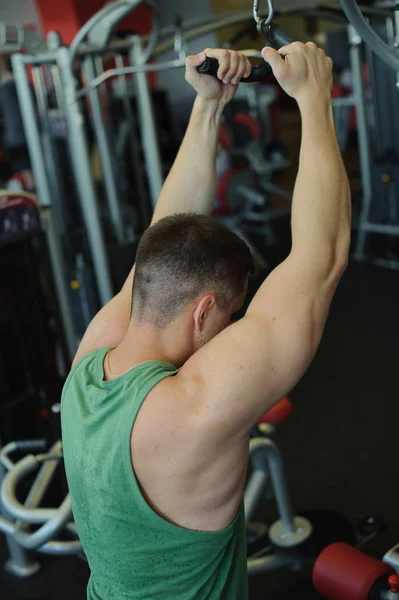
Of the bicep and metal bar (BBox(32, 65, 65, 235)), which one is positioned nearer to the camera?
the bicep

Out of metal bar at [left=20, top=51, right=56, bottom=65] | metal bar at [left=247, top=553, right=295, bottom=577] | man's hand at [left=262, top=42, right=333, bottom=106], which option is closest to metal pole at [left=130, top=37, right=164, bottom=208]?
metal bar at [left=20, top=51, right=56, bottom=65]

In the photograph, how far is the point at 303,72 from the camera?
1058 millimetres

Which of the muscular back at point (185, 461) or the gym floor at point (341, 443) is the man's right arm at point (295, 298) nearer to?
the muscular back at point (185, 461)

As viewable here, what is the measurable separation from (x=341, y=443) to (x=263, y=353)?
7.04 ft

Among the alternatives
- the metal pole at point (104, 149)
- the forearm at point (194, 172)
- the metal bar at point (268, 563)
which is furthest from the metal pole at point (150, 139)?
the forearm at point (194, 172)

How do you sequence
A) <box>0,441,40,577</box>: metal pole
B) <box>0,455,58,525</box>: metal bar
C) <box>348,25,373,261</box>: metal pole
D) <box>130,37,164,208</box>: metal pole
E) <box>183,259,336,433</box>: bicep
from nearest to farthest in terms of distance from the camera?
<box>183,259,336,433</box>: bicep < <box>0,455,58,525</box>: metal bar < <box>0,441,40,577</box>: metal pole < <box>130,37,164,208</box>: metal pole < <box>348,25,373,261</box>: metal pole

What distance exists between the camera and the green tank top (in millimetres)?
1033

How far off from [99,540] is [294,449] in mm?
1945

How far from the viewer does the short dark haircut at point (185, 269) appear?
41.7 inches

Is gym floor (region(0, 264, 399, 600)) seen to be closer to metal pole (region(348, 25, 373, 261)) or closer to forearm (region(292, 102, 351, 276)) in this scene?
metal pole (region(348, 25, 373, 261))

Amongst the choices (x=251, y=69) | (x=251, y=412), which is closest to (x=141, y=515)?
(x=251, y=412)

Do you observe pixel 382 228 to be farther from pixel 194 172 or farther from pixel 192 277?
pixel 192 277

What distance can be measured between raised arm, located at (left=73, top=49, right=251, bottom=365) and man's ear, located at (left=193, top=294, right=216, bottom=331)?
0.27 m

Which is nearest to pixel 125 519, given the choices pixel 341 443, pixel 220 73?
pixel 220 73
